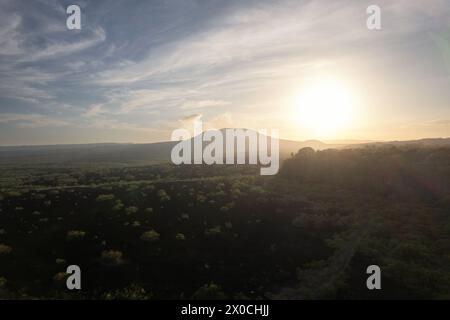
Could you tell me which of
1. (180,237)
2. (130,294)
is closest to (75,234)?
(180,237)

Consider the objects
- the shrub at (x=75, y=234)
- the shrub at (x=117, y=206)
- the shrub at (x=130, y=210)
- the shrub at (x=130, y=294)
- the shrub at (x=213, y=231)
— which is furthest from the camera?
the shrub at (x=117, y=206)

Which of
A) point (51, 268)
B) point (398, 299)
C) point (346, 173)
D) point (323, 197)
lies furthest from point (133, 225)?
point (346, 173)

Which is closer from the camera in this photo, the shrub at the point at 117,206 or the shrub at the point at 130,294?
the shrub at the point at 130,294

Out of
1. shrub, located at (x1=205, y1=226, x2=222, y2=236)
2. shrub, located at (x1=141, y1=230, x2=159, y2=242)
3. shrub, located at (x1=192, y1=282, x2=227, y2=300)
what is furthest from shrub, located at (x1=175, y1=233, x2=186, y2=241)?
shrub, located at (x1=192, y1=282, x2=227, y2=300)

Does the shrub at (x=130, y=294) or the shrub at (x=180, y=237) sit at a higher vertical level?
the shrub at (x=180, y=237)

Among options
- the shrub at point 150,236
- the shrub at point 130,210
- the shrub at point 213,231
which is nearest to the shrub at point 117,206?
the shrub at point 130,210

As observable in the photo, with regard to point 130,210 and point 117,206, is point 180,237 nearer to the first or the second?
point 130,210

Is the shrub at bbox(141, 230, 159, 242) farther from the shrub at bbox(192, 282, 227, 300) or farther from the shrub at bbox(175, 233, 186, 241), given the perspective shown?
the shrub at bbox(192, 282, 227, 300)

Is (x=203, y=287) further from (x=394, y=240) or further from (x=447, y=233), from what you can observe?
(x=447, y=233)

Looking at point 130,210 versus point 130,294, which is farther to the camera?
point 130,210

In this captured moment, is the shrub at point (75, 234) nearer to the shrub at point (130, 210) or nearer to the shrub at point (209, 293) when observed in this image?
the shrub at point (130, 210)
